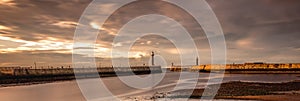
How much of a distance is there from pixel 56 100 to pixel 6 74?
3235 centimetres

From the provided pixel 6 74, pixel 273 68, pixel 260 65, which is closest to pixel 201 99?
pixel 6 74

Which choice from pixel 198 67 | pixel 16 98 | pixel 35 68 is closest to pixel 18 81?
pixel 35 68

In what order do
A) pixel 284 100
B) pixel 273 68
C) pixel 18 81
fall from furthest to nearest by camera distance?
pixel 273 68
pixel 18 81
pixel 284 100

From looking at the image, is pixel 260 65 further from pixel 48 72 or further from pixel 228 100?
pixel 228 100

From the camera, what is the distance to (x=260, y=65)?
123562 mm

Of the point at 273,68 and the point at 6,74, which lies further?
the point at 273,68

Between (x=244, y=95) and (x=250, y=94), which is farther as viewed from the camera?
(x=250, y=94)

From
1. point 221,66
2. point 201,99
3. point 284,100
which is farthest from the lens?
point 221,66

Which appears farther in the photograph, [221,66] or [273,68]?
Answer: [221,66]

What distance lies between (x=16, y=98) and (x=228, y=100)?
20.2m

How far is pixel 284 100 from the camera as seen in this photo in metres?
23.6

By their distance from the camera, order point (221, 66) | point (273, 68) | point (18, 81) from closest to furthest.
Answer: point (18, 81) < point (273, 68) < point (221, 66)

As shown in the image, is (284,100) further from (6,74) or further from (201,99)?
(6,74)

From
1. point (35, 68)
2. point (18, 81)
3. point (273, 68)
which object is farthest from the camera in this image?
point (273, 68)
